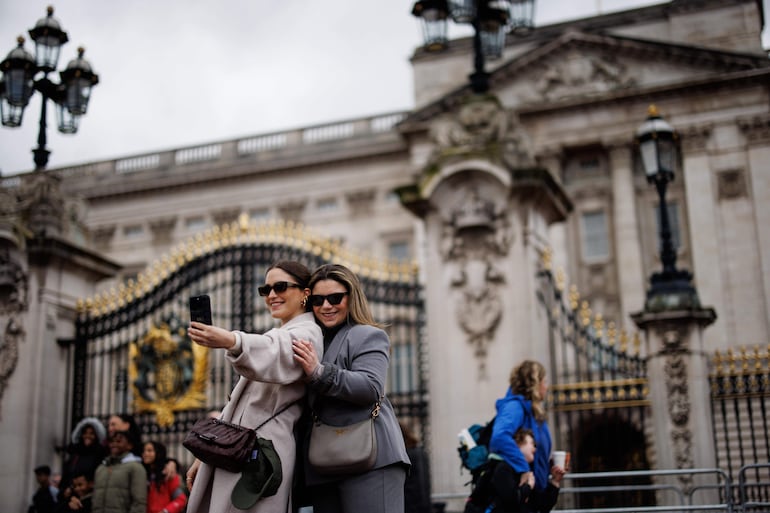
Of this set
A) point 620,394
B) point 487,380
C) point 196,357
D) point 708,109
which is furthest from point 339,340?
point 708,109

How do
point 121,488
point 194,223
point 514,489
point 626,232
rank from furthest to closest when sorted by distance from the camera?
point 194,223 < point 626,232 < point 121,488 < point 514,489

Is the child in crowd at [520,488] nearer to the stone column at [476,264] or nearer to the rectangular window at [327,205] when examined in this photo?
the stone column at [476,264]

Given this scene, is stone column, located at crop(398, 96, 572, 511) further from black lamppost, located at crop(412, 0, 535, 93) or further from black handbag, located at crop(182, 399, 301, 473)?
black handbag, located at crop(182, 399, 301, 473)

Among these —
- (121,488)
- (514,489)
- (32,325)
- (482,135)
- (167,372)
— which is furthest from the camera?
(167,372)

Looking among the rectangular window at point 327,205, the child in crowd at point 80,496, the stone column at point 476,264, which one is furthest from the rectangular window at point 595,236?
the child in crowd at point 80,496

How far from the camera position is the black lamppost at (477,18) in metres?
12.6

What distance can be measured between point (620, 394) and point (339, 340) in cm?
722

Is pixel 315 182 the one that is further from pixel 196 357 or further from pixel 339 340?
pixel 339 340

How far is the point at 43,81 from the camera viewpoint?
12.8 meters

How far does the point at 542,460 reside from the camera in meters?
6.95

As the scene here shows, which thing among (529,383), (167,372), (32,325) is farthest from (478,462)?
(32,325)

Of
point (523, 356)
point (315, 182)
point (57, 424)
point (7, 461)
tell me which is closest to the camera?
point (523, 356)

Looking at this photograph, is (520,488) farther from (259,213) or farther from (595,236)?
(259,213)

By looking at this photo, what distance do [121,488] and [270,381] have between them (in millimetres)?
4252
